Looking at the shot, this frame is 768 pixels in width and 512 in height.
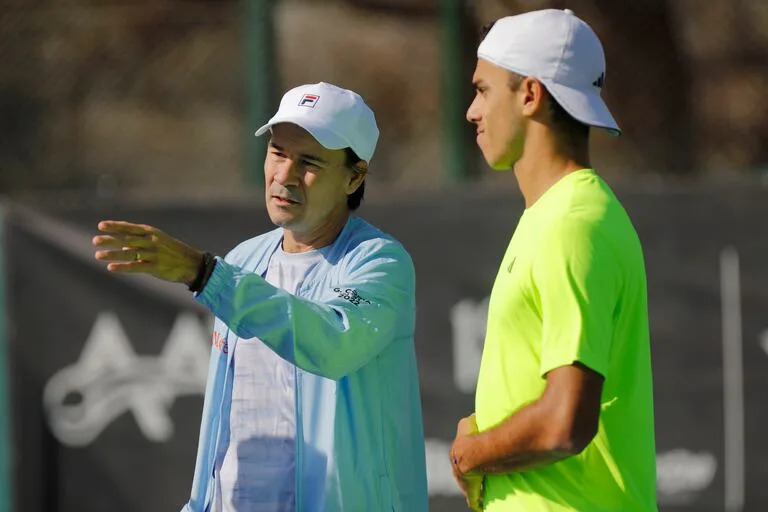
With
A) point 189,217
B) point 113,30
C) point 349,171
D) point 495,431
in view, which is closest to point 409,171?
point 113,30

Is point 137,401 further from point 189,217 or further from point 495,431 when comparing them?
point 495,431

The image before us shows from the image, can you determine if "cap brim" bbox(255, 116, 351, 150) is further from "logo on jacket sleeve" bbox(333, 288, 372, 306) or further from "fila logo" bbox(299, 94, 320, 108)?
"logo on jacket sleeve" bbox(333, 288, 372, 306)

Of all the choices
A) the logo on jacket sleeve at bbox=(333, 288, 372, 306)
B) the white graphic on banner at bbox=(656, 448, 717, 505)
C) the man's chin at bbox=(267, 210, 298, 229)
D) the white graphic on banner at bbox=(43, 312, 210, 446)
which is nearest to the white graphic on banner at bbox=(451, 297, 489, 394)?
the white graphic on banner at bbox=(656, 448, 717, 505)

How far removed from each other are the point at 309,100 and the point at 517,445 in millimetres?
1086

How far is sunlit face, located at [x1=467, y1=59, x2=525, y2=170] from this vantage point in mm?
2955

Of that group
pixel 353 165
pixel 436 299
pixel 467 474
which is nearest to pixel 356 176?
pixel 353 165

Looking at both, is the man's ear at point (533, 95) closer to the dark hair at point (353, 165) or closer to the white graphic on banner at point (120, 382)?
the dark hair at point (353, 165)

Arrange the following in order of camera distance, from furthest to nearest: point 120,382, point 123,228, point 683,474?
point 120,382 → point 683,474 → point 123,228

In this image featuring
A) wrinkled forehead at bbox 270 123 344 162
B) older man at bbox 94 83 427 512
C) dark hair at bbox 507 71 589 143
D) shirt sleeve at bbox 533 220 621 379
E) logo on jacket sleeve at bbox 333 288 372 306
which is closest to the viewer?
shirt sleeve at bbox 533 220 621 379

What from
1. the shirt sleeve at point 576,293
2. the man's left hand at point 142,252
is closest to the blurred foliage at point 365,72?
the man's left hand at point 142,252

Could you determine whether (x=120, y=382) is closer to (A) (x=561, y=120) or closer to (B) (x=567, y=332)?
(A) (x=561, y=120)

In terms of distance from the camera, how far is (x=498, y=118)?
2977 millimetres

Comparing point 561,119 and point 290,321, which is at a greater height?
point 561,119

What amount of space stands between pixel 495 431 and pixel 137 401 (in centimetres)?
370
